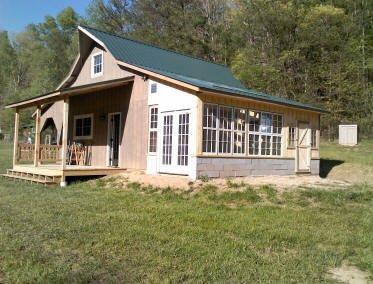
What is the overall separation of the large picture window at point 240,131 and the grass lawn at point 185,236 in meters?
2.58

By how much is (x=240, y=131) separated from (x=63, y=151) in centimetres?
552

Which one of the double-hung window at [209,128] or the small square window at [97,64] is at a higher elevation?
the small square window at [97,64]

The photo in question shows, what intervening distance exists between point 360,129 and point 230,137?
17899mm

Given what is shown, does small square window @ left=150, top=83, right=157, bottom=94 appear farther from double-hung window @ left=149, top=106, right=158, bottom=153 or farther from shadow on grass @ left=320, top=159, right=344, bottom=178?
shadow on grass @ left=320, top=159, right=344, bottom=178

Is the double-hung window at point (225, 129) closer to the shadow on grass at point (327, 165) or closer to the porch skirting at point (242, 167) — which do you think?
the porch skirting at point (242, 167)

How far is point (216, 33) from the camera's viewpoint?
128ft

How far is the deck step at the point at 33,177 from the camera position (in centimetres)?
1287

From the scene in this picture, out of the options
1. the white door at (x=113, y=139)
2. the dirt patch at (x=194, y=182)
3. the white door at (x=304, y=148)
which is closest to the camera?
the dirt patch at (x=194, y=182)

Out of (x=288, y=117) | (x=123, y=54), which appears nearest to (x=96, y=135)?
(x=123, y=54)

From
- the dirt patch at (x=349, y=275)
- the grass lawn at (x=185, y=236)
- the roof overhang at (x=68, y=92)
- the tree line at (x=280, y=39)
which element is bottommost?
the dirt patch at (x=349, y=275)

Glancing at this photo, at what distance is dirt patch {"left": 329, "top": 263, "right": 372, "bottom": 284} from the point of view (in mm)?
4785

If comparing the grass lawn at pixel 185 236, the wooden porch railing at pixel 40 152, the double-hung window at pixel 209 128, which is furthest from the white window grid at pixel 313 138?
the wooden porch railing at pixel 40 152

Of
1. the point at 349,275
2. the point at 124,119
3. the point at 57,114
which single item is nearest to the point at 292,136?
the point at 124,119

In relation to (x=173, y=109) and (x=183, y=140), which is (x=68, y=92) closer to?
(x=173, y=109)
